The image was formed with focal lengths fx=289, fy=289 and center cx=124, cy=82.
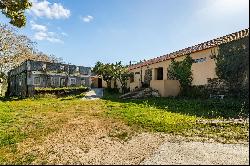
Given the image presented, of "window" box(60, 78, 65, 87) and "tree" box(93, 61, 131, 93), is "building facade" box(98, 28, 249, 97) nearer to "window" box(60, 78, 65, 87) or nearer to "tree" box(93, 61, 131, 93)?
"tree" box(93, 61, 131, 93)

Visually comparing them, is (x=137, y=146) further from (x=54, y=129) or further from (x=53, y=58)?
(x=53, y=58)

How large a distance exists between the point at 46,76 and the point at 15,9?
2324 cm

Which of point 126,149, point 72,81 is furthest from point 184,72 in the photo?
point 72,81

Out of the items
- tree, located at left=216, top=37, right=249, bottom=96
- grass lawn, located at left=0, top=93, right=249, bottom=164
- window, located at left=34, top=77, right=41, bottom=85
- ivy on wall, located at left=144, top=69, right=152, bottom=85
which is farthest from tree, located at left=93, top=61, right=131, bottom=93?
grass lawn, located at left=0, top=93, right=249, bottom=164

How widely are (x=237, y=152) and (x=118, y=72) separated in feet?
95.7

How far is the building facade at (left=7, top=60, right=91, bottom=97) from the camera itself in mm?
38344

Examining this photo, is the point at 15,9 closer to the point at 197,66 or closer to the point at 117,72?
the point at 197,66

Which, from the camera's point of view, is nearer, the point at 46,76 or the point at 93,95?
the point at 93,95

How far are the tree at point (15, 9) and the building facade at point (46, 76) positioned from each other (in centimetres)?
2081

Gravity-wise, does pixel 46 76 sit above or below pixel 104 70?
below

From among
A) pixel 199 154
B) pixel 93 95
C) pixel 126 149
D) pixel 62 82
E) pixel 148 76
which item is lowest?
pixel 126 149

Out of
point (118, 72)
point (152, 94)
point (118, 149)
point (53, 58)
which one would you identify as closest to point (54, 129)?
point (118, 149)

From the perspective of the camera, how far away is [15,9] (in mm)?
16984

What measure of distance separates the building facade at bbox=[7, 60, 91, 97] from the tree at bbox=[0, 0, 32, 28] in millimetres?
20805
